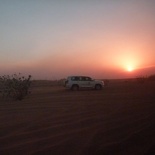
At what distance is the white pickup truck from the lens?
1335 inches

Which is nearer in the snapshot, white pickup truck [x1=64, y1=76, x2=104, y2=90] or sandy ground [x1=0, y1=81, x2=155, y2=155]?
sandy ground [x1=0, y1=81, x2=155, y2=155]

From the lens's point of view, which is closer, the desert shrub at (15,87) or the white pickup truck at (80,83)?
the desert shrub at (15,87)

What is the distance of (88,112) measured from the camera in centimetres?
1337

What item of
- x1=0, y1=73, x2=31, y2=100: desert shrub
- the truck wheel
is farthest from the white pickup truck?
x1=0, y1=73, x2=31, y2=100: desert shrub

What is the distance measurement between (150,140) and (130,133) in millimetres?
888

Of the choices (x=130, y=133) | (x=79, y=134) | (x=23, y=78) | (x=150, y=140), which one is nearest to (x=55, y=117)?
(x=79, y=134)

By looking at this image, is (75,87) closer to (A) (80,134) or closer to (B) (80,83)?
(B) (80,83)

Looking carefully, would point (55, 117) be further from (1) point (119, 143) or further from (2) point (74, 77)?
(2) point (74, 77)

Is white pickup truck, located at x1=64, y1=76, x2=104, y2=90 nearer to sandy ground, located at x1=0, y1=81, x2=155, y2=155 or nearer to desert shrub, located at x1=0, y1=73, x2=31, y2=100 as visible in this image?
desert shrub, located at x1=0, y1=73, x2=31, y2=100

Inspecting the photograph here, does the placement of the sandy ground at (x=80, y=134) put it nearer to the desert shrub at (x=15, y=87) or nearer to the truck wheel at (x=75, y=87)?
the desert shrub at (x=15, y=87)

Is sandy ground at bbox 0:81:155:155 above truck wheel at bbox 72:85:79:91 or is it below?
below

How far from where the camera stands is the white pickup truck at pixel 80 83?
3391 centimetres

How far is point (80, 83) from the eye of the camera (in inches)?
1339

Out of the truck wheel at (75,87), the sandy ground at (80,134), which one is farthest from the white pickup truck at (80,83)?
the sandy ground at (80,134)
